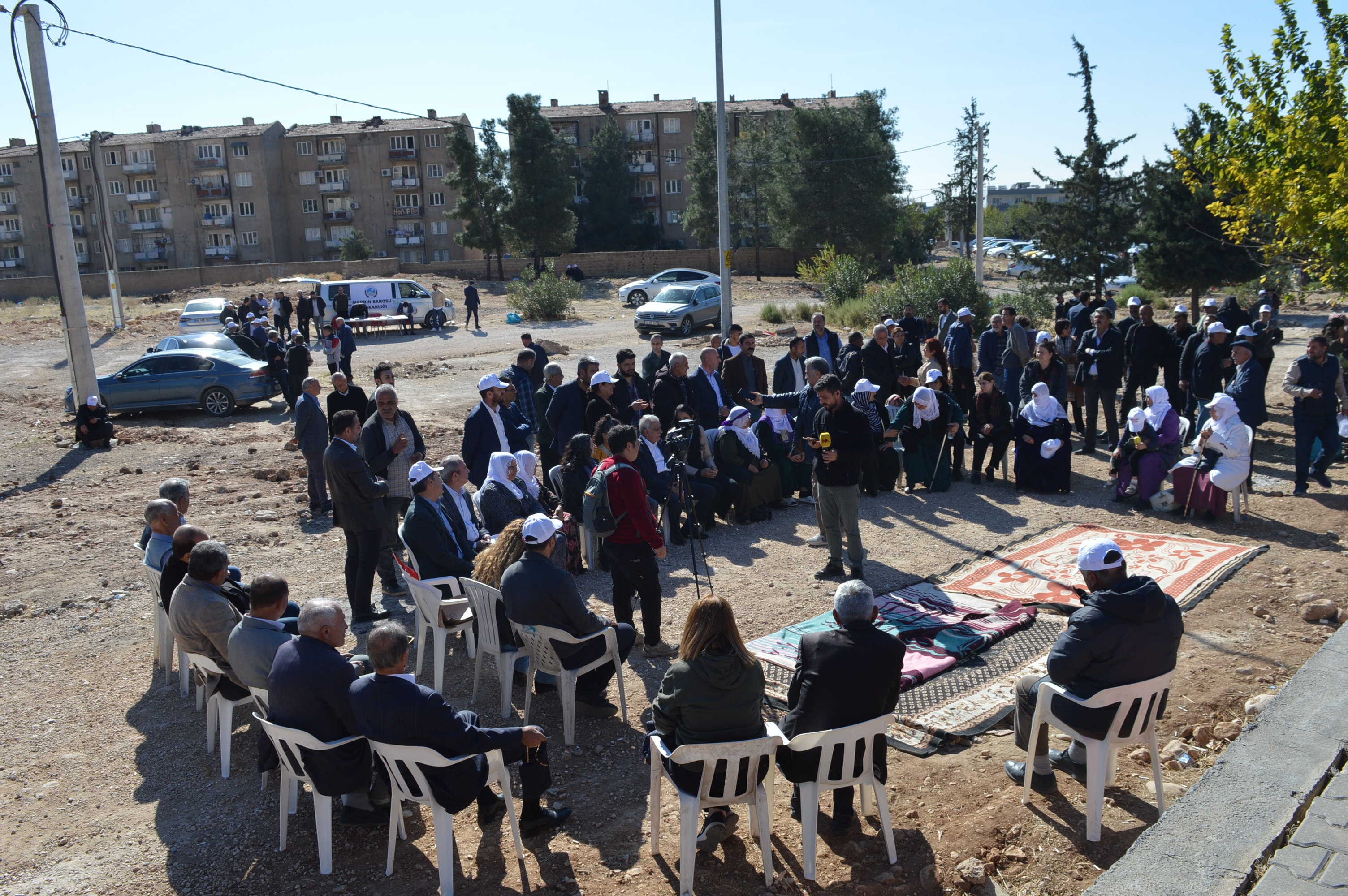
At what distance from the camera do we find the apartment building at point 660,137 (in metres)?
72.9

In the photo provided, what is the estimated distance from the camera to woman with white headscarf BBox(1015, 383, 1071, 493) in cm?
1085

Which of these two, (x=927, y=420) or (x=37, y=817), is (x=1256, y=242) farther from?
(x=37, y=817)

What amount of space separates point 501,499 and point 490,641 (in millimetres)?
1910

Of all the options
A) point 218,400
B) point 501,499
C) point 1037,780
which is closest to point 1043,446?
point 501,499

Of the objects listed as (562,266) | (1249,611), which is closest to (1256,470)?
(1249,611)

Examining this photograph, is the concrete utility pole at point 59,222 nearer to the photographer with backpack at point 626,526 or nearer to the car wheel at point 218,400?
the car wheel at point 218,400

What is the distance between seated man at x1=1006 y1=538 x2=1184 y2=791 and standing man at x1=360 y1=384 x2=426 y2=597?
221 inches

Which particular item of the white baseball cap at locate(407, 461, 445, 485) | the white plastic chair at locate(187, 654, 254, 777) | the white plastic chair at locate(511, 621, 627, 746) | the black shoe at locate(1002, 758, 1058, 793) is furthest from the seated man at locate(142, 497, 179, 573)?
the black shoe at locate(1002, 758, 1058, 793)

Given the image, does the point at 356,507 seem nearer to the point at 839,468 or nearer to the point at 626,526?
the point at 626,526

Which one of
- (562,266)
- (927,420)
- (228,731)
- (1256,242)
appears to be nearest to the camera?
(228,731)

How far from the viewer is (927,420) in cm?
1109

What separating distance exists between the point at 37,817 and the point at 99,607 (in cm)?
384

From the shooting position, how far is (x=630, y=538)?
21.3 feet

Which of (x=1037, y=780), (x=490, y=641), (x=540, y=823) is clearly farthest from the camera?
(x=490, y=641)
